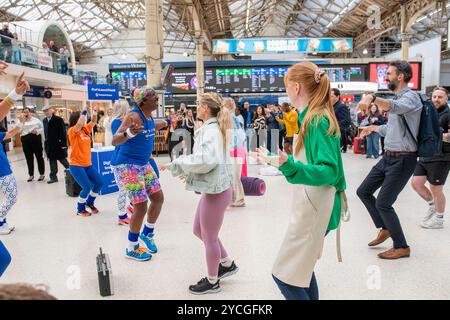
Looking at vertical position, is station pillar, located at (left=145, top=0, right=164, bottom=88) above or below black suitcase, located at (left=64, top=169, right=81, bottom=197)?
above

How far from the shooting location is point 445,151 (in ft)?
13.1

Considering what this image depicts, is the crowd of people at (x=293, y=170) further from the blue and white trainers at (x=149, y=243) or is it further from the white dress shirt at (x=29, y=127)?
the white dress shirt at (x=29, y=127)

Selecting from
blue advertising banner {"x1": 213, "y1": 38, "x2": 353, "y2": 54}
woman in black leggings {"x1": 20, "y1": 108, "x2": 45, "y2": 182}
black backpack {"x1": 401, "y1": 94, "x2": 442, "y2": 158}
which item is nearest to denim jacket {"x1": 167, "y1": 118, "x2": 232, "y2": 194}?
black backpack {"x1": 401, "y1": 94, "x2": 442, "y2": 158}

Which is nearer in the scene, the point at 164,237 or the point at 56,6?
the point at 164,237

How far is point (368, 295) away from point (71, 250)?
2725 mm

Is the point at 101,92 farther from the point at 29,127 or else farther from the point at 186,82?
the point at 186,82

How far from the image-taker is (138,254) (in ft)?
11.2

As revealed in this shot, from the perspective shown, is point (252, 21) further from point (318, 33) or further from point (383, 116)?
point (383, 116)

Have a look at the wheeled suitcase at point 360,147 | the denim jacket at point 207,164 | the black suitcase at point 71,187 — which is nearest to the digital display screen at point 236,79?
the wheeled suitcase at point 360,147

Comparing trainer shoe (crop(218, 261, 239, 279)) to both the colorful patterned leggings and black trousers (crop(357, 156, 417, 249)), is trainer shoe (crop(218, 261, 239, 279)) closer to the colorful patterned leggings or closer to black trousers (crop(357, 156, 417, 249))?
black trousers (crop(357, 156, 417, 249))

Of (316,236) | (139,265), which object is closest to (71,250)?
(139,265)

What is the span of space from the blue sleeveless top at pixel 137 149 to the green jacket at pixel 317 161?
193 cm

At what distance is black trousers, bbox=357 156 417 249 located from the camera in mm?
3191

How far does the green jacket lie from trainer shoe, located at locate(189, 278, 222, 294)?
1.40 m
